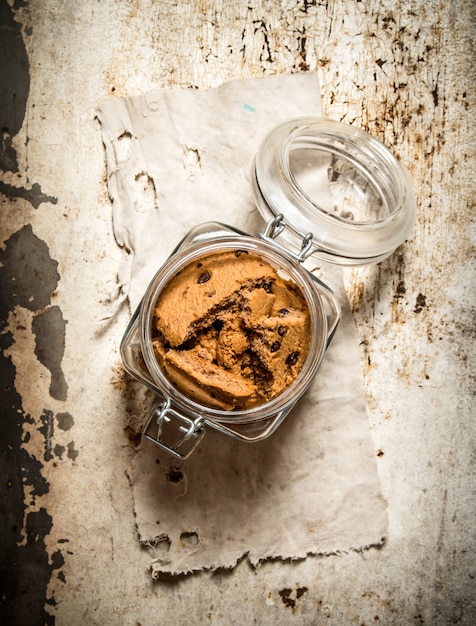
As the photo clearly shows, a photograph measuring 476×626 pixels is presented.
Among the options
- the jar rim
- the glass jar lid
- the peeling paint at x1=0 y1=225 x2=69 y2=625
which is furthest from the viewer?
the peeling paint at x1=0 y1=225 x2=69 y2=625

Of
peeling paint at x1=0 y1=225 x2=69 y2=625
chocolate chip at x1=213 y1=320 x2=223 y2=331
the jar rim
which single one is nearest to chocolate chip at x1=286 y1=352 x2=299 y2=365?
the jar rim

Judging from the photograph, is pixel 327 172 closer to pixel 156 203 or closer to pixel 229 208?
pixel 229 208

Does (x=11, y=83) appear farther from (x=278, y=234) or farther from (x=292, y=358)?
(x=292, y=358)

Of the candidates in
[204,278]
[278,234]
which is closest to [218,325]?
[204,278]

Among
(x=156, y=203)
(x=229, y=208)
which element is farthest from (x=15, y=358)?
(x=229, y=208)

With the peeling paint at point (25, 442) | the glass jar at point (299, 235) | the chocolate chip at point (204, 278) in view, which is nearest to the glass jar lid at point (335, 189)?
the glass jar at point (299, 235)

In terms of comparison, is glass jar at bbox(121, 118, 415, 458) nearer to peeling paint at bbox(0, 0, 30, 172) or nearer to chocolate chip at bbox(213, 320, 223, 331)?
chocolate chip at bbox(213, 320, 223, 331)

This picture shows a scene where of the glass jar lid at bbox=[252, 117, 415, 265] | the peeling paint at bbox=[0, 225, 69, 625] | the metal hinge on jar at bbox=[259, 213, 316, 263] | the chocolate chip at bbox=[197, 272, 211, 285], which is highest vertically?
the glass jar lid at bbox=[252, 117, 415, 265]
